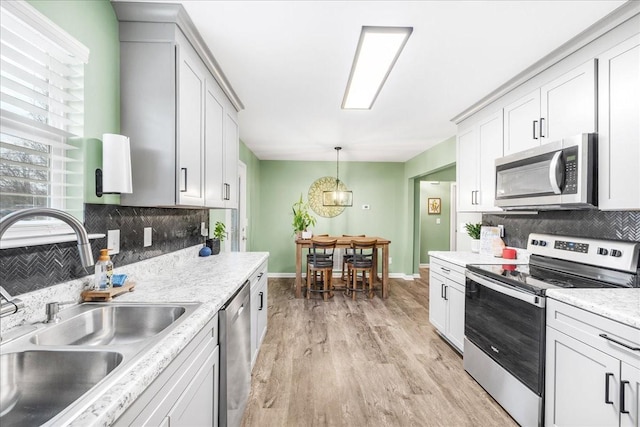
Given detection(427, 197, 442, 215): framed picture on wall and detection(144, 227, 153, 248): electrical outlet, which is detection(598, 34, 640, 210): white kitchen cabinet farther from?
detection(427, 197, 442, 215): framed picture on wall

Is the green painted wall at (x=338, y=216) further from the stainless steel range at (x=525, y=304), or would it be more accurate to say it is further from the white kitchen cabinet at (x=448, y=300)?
the stainless steel range at (x=525, y=304)

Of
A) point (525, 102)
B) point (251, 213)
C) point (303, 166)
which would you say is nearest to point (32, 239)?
point (525, 102)

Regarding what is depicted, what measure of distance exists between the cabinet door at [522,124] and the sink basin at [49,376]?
2.79 m

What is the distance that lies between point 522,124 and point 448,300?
166cm

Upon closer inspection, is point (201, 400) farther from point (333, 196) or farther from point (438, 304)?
point (333, 196)

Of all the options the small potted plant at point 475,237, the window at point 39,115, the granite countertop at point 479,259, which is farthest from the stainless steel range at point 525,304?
the window at point 39,115

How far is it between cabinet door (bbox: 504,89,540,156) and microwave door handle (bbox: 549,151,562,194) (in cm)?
37

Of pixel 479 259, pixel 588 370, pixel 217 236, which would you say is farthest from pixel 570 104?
pixel 217 236

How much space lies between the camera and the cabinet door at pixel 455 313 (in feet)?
8.60

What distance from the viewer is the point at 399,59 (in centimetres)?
210

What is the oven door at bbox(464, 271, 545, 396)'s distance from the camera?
171cm

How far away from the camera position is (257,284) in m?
2.47

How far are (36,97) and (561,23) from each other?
262 centimetres

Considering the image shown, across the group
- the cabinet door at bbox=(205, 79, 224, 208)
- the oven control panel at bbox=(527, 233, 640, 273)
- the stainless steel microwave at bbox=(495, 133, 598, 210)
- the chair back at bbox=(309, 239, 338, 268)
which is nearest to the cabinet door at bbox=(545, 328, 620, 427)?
the oven control panel at bbox=(527, 233, 640, 273)
